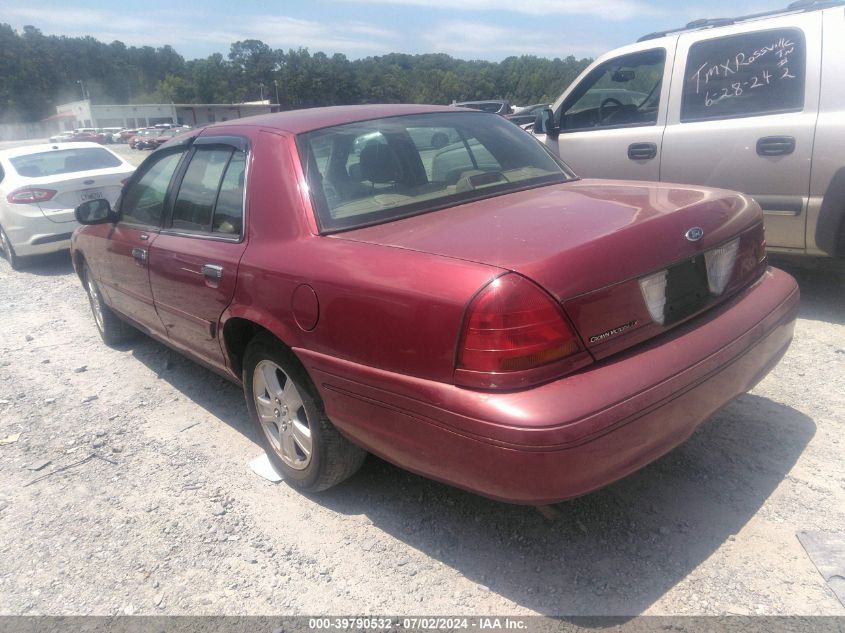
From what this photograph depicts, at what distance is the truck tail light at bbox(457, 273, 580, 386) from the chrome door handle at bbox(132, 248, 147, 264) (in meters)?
2.41

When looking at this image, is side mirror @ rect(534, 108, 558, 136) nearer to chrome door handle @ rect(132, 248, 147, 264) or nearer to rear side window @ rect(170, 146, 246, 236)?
rear side window @ rect(170, 146, 246, 236)

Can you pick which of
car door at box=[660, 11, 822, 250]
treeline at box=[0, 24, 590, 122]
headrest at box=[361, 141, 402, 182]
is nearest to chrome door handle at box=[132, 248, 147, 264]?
headrest at box=[361, 141, 402, 182]

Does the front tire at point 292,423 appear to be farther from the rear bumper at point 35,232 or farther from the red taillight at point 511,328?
the rear bumper at point 35,232

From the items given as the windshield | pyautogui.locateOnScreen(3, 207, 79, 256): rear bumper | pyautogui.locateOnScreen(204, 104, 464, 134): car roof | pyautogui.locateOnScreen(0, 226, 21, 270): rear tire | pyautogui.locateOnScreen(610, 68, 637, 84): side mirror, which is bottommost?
pyautogui.locateOnScreen(0, 226, 21, 270): rear tire

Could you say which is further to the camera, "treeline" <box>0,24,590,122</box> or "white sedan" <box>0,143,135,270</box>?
"treeline" <box>0,24,590,122</box>

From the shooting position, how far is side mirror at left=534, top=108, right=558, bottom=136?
5734mm

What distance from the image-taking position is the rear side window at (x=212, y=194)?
3047mm

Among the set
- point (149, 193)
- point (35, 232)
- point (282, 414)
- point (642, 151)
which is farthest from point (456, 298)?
point (35, 232)

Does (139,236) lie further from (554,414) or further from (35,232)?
(35,232)

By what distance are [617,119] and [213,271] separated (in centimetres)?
383

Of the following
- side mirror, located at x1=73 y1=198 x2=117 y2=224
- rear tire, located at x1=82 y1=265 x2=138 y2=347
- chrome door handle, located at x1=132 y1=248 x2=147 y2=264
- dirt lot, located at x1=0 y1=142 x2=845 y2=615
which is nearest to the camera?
dirt lot, located at x1=0 y1=142 x2=845 y2=615

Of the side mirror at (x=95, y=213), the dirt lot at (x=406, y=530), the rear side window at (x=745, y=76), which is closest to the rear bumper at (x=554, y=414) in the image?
the dirt lot at (x=406, y=530)

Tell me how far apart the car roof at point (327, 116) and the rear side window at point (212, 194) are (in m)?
0.21

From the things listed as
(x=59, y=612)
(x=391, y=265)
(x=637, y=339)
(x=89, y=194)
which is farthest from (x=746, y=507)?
(x=89, y=194)
